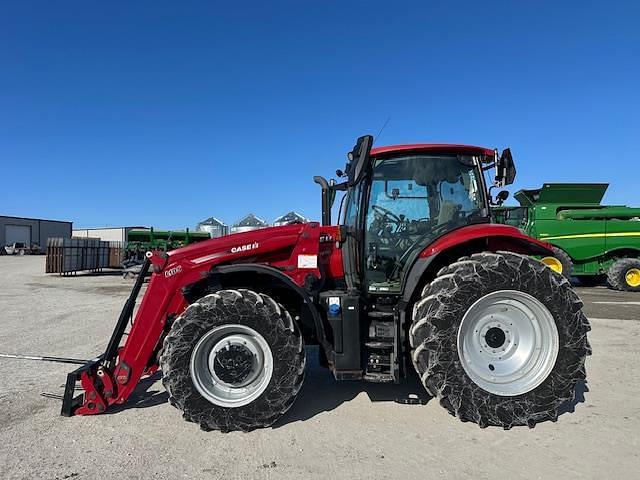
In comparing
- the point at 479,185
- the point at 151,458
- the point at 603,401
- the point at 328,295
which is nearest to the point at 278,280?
the point at 328,295

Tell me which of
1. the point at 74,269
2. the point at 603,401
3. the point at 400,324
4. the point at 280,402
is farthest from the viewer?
the point at 74,269

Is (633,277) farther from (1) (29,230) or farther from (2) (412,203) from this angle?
(1) (29,230)

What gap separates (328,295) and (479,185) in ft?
5.79

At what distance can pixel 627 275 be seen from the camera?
41.5 feet

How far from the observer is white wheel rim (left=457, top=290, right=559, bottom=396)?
342 centimetres

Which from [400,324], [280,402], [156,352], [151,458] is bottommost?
[151,458]

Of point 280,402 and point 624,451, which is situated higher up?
point 280,402

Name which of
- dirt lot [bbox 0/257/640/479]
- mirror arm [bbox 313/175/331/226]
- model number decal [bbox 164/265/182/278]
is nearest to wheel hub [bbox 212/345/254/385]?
dirt lot [bbox 0/257/640/479]

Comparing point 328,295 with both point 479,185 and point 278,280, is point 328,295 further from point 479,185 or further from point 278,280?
point 479,185

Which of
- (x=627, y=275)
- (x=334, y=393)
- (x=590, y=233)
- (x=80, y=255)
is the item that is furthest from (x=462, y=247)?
(x=80, y=255)

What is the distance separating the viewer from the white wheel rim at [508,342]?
3.42 meters

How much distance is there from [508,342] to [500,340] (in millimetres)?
74

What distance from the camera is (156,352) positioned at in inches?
144

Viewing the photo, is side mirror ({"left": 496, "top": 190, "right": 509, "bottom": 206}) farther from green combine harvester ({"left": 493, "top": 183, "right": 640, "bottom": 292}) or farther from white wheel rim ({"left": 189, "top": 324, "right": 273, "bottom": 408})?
green combine harvester ({"left": 493, "top": 183, "right": 640, "bottom": 292})
